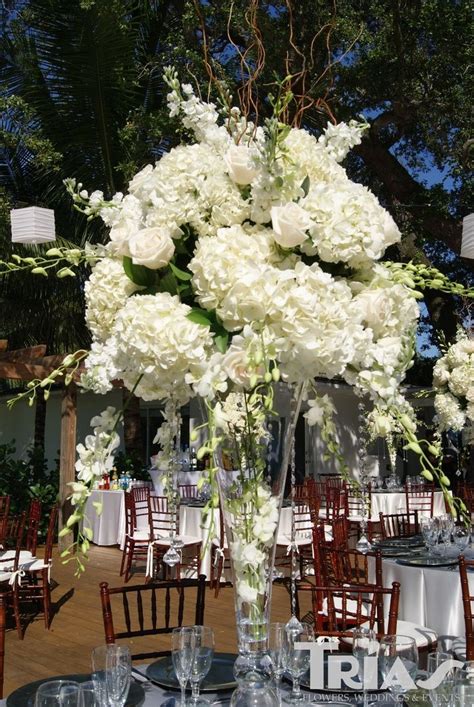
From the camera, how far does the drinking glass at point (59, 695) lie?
5.74 ft

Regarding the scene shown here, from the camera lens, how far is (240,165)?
5.36 ft

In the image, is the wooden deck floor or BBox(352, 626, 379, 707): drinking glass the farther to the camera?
the wooden deck floor

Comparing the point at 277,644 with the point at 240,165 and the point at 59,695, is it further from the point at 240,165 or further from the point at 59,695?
the point at 240,165

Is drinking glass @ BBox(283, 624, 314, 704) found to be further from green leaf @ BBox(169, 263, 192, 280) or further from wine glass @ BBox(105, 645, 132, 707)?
green leaf @ BBox(169, 263, 192, 280)

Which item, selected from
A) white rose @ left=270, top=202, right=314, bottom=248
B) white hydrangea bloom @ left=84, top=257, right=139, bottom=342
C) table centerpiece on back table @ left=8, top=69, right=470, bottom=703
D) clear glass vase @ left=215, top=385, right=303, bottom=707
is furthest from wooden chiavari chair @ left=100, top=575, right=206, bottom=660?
white rose @ left=270, top=202, right=314, bottom=248

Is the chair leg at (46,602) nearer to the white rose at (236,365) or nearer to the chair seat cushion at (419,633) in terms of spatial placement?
the chair seat cushion at (419,633)

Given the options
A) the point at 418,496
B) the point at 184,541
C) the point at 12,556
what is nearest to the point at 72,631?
the point at 12,556

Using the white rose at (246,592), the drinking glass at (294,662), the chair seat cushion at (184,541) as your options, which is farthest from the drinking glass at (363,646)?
the chair seat cushion at (184,541)

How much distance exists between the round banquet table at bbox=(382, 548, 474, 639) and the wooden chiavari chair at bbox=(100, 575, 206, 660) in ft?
4.47

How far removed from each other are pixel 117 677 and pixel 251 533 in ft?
2.12

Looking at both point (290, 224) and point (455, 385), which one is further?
point (455, 385)

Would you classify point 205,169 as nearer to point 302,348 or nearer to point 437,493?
point 302,348

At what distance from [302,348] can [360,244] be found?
30 cm

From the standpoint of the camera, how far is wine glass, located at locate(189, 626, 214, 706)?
6.50 ft
